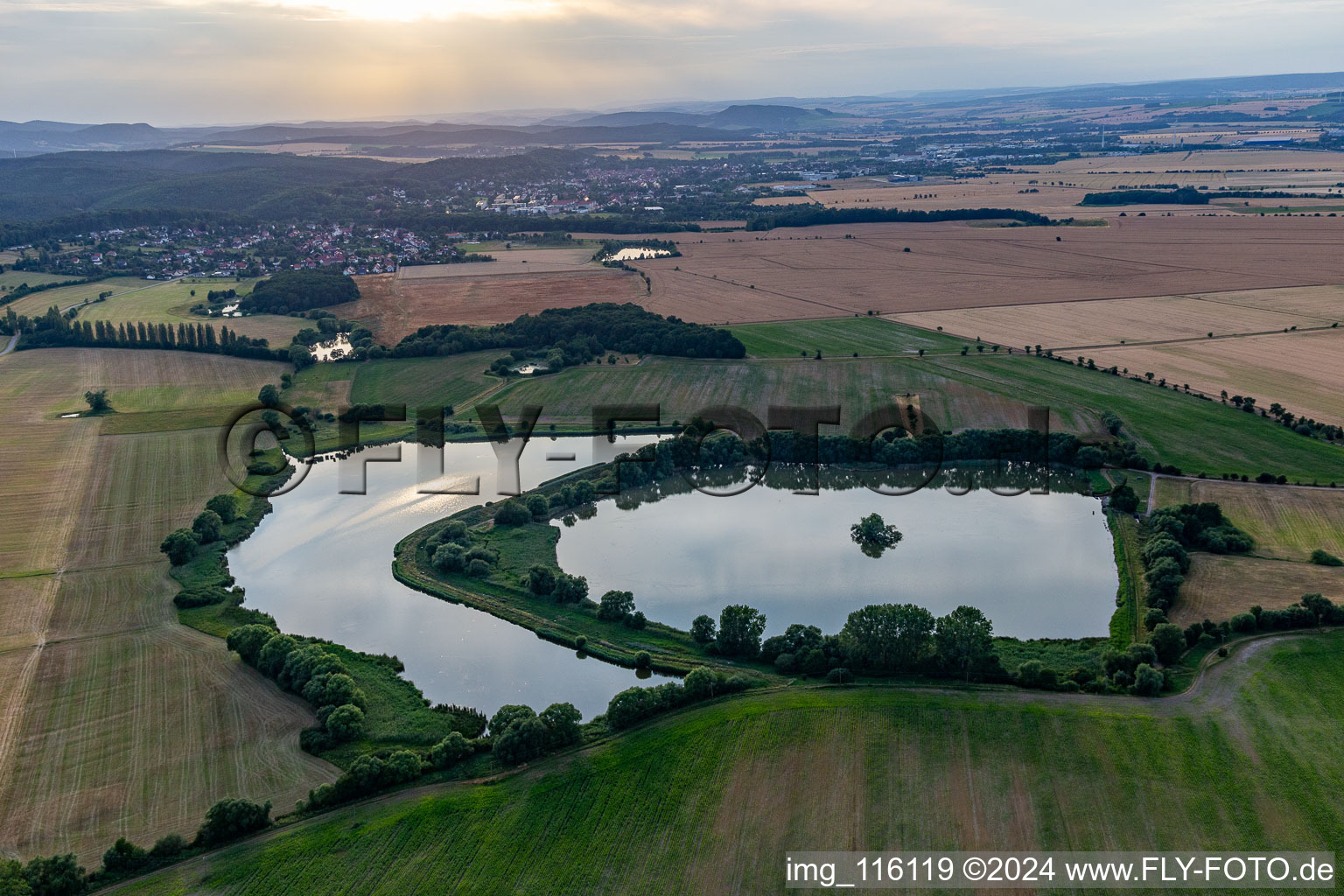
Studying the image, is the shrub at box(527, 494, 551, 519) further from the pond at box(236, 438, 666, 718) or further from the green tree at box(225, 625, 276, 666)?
the green tree at box(225, 625, 276, 666)

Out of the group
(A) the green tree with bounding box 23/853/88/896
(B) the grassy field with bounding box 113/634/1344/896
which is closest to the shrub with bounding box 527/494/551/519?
(B) the grassy field with bounding box 113/634/1344/896

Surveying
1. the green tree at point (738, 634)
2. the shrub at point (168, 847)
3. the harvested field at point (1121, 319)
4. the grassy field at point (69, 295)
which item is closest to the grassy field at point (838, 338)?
the harvested field at point (1121, 319)

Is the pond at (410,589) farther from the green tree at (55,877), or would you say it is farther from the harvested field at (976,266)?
the harvested field at (976,266)

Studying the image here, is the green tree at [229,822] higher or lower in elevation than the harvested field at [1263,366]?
lower

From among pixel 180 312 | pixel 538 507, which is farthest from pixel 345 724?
pixel 180 312

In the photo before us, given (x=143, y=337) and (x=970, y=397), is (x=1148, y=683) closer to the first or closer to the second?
(x=970, y=397)
